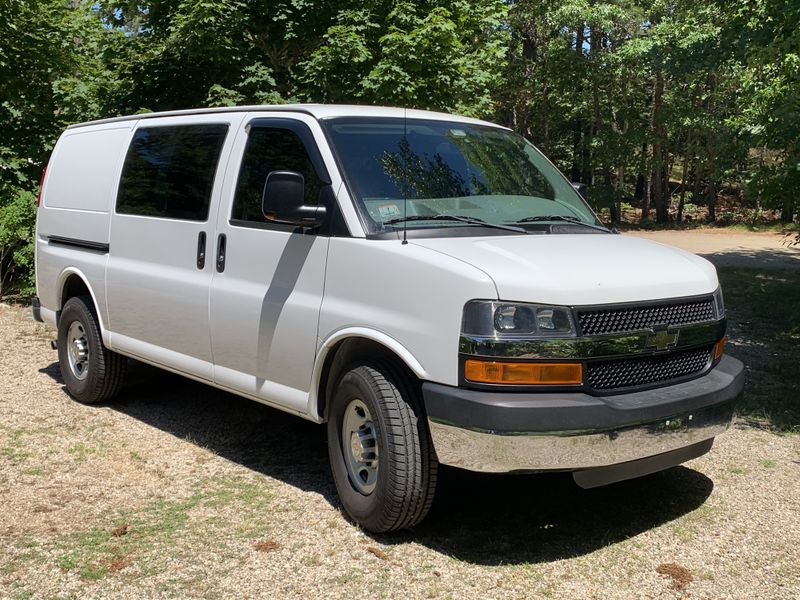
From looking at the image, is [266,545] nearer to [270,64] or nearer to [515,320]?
[515,320]

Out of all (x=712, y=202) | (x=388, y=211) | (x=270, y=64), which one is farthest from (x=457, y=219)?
(x=712, y=202)

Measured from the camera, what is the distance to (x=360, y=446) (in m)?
4.45

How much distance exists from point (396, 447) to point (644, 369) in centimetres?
126

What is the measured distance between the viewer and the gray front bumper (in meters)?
3.78

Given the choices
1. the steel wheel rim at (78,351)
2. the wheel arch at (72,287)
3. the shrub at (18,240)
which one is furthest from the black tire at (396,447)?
the shrub at (18,240)

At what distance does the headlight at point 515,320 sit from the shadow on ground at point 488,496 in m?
1.17

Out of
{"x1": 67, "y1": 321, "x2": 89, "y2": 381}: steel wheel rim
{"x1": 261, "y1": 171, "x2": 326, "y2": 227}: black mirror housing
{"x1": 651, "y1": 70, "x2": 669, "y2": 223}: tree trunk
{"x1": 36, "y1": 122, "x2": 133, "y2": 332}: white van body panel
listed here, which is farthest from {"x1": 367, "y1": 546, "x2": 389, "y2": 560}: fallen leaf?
{"x1": 651, "y1": 70, "x2": 669, "y2": 223}: tree trunk

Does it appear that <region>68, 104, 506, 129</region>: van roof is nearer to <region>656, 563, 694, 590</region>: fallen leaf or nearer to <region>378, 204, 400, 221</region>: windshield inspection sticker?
<region>378, 204, 400, 221</region>: windshield inspection sticker

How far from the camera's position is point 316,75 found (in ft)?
41.4

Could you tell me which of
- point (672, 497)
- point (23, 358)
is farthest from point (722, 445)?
point (23, 358)

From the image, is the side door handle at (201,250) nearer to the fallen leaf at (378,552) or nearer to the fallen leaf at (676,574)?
the fallen leaf at (378,552)

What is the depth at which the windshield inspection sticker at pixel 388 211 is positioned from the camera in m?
4.48

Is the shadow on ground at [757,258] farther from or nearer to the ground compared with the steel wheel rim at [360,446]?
nearer to the ground

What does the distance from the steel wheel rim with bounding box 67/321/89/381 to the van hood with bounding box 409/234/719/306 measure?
3745 mm
